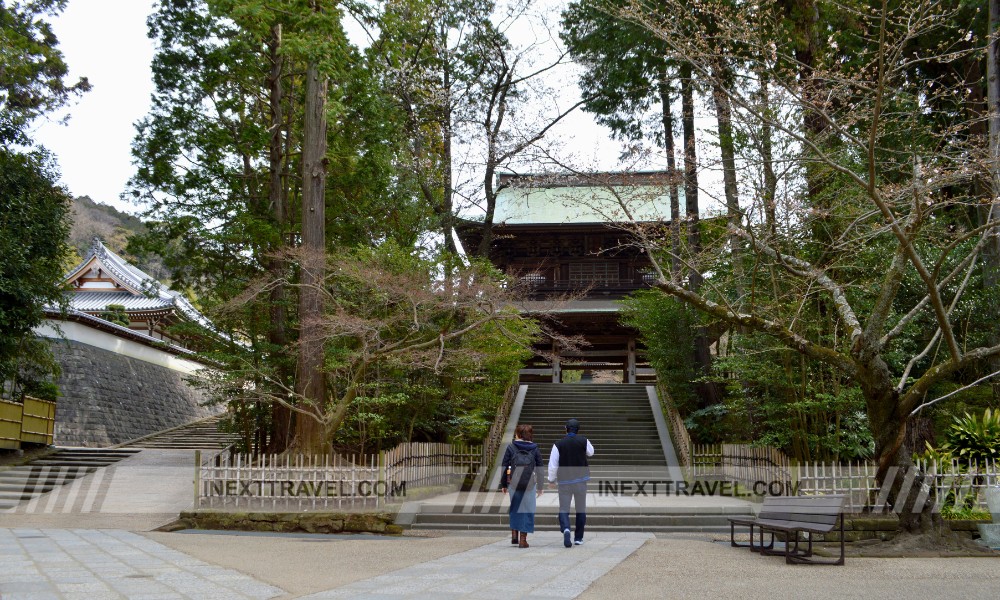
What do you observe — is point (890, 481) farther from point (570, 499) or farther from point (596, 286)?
point (596, 286)

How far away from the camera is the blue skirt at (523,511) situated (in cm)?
784

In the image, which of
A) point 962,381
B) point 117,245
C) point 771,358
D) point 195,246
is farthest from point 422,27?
point 117,245

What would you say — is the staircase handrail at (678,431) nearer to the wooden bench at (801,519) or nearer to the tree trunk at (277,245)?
the wooden bench at (801,519)

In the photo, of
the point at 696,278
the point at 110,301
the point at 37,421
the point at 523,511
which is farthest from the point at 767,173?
the point at 110,301

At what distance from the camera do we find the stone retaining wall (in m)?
20.0

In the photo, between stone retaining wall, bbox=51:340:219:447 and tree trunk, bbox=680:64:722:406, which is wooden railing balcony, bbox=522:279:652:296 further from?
stone retaining wall, bbox=51:340:219:447

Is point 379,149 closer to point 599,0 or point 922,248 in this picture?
point 599,0

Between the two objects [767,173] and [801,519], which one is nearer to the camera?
[801,519]

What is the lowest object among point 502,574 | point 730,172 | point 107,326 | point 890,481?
point 502,574

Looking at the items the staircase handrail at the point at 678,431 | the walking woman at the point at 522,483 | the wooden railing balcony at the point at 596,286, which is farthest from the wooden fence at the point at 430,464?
the wooden railing balcony at the point at 596,286

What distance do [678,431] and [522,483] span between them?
839 cm

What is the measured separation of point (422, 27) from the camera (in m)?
16.9

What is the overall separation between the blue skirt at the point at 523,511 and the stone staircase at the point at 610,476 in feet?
7.62

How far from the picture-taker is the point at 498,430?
16.1 meters
